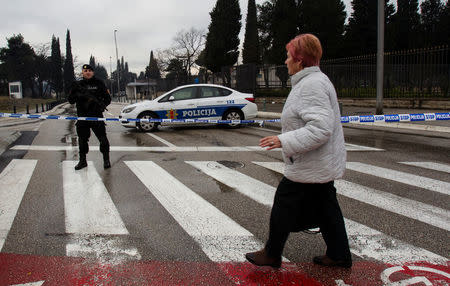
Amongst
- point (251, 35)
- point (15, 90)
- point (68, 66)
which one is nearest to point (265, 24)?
point (251, 35)

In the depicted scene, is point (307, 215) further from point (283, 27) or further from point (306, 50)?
point (283, 27)

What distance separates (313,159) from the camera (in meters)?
2.52

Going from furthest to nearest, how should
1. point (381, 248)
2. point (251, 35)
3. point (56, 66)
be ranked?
point (56, 66) → point (251, 35) → point (381, 248)

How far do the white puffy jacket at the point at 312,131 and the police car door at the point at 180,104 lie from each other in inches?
367

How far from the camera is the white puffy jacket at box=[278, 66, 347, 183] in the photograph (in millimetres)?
2398

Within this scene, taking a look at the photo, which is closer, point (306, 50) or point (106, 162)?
point (306, 50)

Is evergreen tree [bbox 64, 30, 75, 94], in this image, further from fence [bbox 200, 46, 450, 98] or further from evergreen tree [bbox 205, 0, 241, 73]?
fence [bbox 200, 46, 450, 98]

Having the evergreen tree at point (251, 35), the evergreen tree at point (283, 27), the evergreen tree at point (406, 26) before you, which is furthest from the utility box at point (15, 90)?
the evergreen tree at point (406, 26)

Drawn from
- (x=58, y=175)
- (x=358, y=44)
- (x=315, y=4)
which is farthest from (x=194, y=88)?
(x=358, y=44)

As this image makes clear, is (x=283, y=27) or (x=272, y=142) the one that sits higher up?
(x=283, y=27)

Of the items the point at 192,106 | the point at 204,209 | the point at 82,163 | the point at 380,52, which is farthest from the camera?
the point at 380,52

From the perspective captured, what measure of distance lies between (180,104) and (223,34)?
33.3 metres

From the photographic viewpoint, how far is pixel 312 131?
7.82 feet

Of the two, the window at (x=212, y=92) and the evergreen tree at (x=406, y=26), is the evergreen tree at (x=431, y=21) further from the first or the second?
the window at (x=212, y=92)
